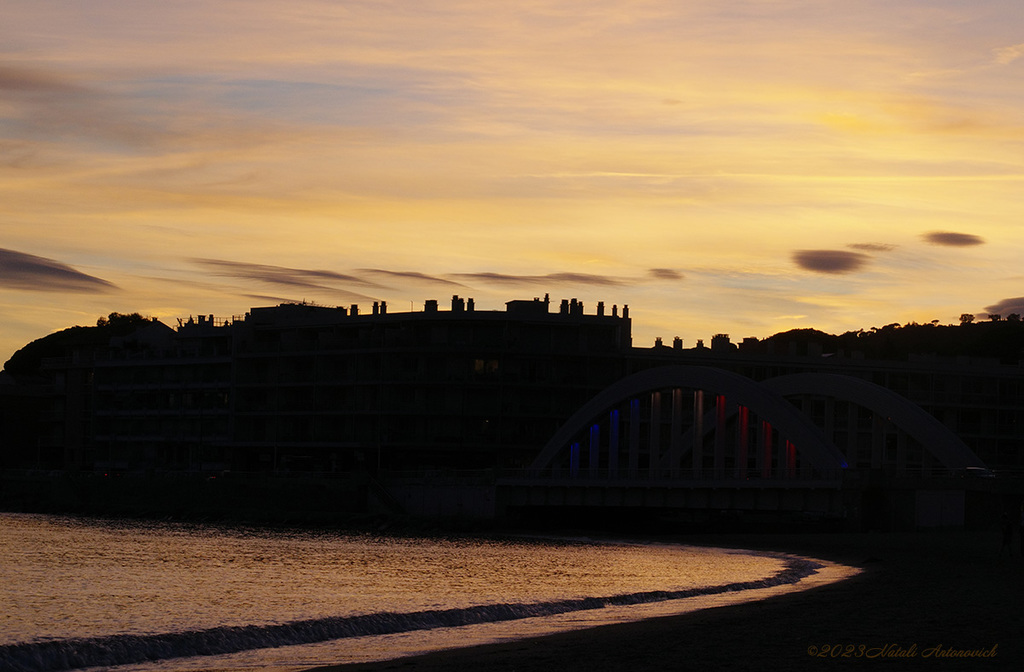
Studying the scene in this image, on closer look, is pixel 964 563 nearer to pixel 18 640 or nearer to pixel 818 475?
pixel 818 475

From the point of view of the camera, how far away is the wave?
27766mm

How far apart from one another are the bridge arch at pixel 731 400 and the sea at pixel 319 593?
434 inches

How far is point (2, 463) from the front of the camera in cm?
14438

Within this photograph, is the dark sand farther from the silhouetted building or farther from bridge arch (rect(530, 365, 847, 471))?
the silhouetted building

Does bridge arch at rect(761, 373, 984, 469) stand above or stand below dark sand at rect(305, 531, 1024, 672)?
above

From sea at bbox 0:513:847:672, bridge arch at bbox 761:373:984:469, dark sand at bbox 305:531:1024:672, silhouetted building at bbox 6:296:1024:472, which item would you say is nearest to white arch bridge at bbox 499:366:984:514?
bridge arch at bbox 761:373:984:469

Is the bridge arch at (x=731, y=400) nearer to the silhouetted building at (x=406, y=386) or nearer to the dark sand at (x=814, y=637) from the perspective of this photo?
the silhouetted building at (x=406, y=386)

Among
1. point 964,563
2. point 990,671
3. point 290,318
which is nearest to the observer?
point 990,671

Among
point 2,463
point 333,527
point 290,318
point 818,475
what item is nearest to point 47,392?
point 2,463

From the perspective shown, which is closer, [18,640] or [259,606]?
[18,640]

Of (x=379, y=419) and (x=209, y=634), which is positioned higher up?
(x=379, y=419)

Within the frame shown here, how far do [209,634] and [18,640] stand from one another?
404 cm

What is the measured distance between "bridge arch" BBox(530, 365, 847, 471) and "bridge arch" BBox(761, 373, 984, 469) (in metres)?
2.35

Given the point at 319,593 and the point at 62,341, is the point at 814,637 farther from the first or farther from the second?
the point at 62,341
